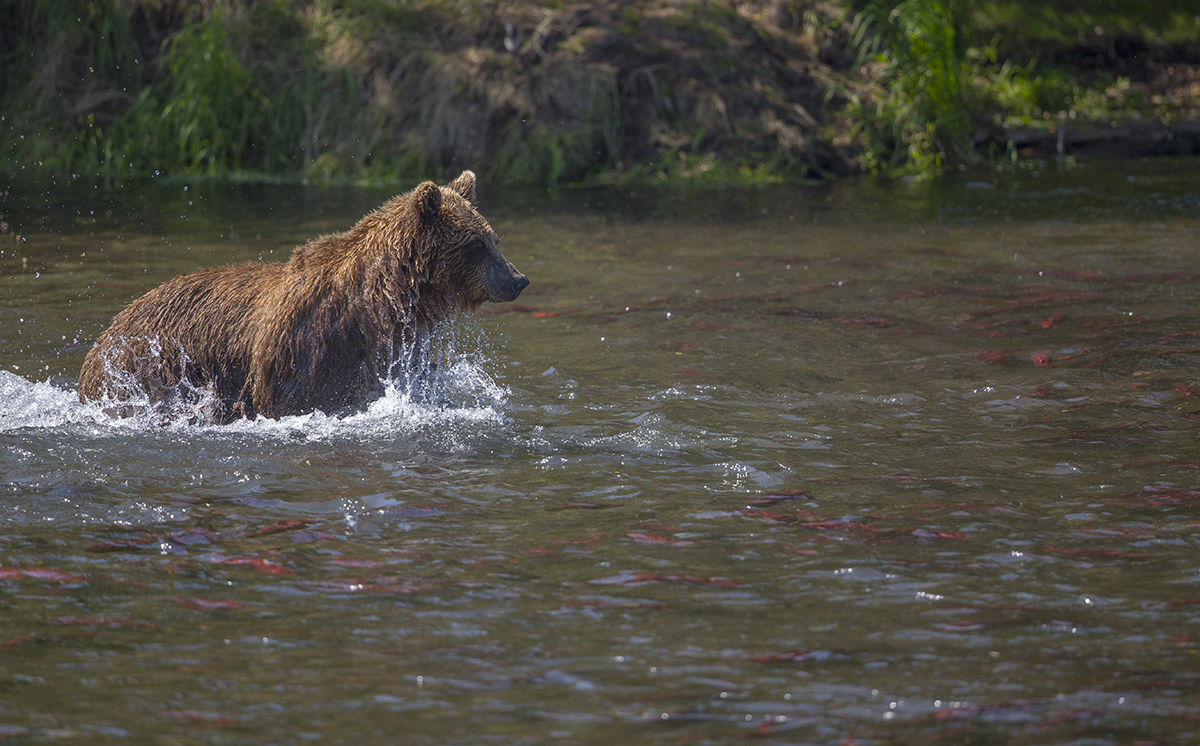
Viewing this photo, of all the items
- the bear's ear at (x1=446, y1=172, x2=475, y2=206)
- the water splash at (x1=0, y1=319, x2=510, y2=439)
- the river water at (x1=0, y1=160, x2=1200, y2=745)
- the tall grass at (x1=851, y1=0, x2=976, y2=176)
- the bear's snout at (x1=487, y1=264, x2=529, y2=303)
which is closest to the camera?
the river water at (x1=0, y1=160, x2=1200, y2=745)

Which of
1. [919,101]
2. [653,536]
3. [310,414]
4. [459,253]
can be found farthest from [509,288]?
[919,101]

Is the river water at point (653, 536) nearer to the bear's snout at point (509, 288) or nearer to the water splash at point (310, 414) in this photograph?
the water splash at point (310, 414)

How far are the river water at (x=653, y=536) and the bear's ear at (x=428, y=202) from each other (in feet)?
3.47

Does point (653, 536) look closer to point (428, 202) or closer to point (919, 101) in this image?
point (428, 202)

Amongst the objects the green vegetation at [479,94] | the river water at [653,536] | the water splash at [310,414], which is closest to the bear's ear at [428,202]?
the water splash at [310,414]

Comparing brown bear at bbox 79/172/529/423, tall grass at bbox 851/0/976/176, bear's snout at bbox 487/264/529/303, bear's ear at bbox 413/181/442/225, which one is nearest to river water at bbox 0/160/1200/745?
brown bear at bbox 79/172/529/423

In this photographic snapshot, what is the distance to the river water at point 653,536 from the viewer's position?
351 cm

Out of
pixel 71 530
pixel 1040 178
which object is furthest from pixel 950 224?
pixel 71 530

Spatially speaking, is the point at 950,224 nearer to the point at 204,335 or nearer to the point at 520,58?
the point at 520,58

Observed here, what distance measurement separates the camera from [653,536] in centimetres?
484

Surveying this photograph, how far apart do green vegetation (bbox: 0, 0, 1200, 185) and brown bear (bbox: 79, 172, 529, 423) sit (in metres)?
10.3

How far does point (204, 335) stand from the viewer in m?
6.58

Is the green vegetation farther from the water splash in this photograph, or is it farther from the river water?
the water splash

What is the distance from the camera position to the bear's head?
6.54 meters
